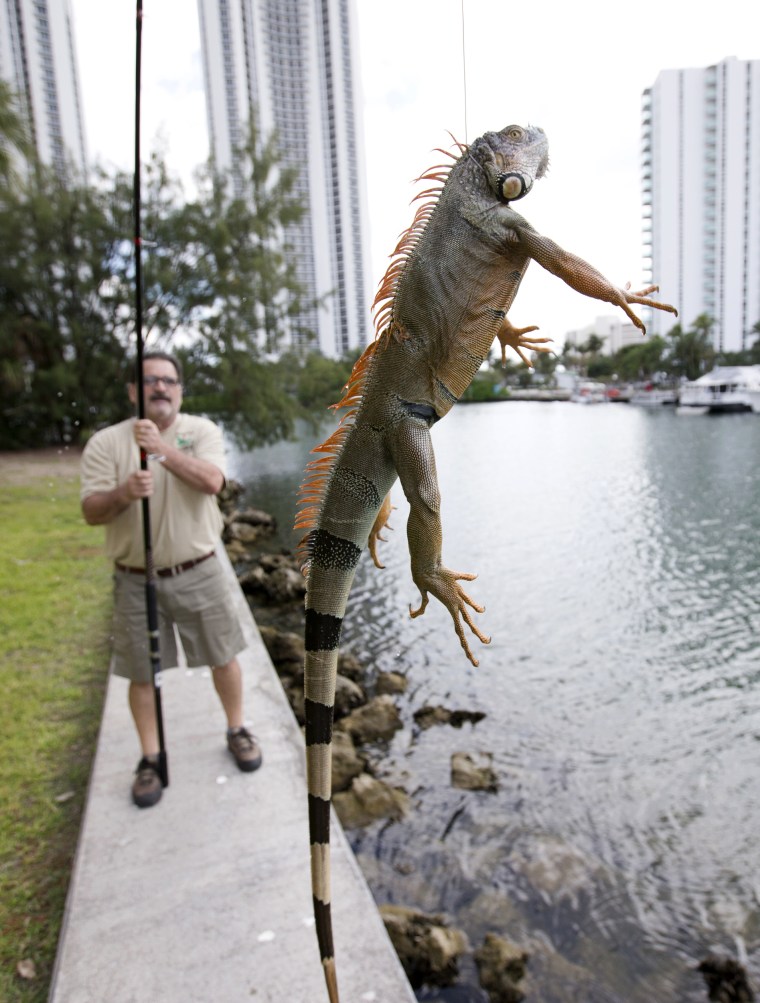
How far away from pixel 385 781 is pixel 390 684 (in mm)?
1374

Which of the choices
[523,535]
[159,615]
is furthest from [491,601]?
[159,615]

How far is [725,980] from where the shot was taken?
12.7ft

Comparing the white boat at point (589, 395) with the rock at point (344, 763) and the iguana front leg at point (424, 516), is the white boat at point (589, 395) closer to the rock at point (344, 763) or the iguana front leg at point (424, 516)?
the rock at point (344, 763)

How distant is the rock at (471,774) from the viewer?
565 cm

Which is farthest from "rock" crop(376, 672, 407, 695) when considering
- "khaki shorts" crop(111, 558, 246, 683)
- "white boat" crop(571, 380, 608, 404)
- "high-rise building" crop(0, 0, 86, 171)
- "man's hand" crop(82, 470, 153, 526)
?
"white boat" crop(571, 380, 608, 404)

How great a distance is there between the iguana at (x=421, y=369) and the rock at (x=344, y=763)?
12.8ft

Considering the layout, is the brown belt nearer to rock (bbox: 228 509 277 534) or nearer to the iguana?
the iguana

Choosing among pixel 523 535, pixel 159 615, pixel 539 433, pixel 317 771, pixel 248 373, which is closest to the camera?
pixel 317 771

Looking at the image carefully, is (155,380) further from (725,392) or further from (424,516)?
(725,392)

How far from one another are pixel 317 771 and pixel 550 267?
1.23 m

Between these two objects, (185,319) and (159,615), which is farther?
(185,319)

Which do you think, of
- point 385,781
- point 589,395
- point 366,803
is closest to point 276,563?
point 385,781

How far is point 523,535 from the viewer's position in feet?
42.3

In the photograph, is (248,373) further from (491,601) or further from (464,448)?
(491,601)
